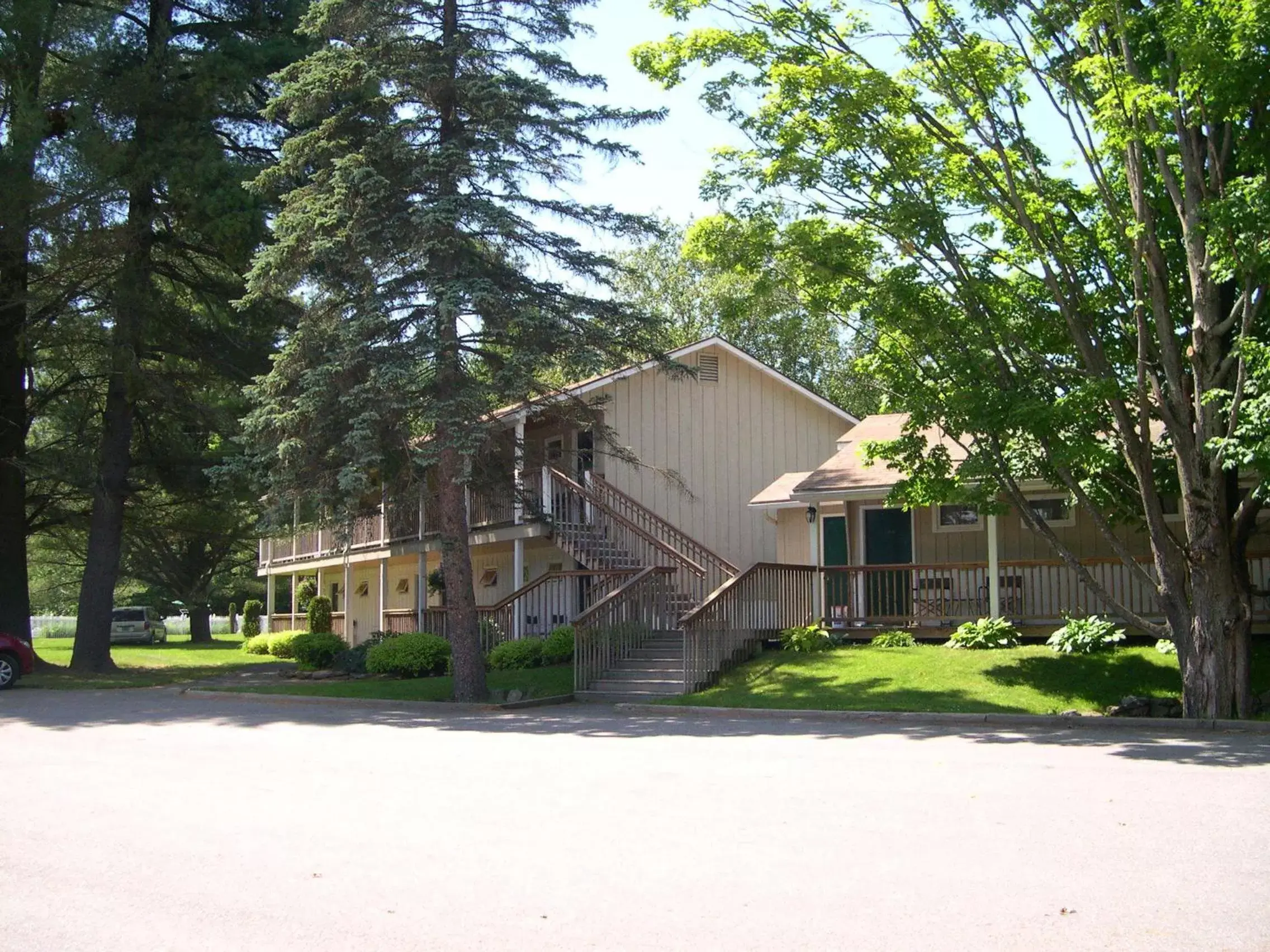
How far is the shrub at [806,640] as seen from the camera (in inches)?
845

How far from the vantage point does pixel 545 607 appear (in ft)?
84.5

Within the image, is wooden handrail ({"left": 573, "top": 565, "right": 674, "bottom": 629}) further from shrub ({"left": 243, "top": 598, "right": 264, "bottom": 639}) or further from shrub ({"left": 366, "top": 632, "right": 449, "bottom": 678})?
shrub ({"left": 243, "top": 598, "right": 264, "bottom": 639})

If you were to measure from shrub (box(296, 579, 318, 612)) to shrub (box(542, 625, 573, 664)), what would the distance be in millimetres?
22056

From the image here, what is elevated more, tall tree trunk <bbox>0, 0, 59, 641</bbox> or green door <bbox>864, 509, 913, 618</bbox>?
tall tree trunk <bbox>0, 0, 59, 641</bbox>

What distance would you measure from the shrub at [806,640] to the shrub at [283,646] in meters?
21.0

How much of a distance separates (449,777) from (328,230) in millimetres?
Answer: 11368

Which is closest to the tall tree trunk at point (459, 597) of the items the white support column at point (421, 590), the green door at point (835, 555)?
the green door at point (835, 555)

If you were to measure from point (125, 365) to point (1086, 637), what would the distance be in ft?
62.0

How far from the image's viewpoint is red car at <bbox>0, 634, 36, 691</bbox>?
23125 millimetres

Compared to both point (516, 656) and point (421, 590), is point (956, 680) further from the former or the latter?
point (421, 590)

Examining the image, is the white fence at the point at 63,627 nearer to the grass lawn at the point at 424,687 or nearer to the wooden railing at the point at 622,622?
the grass lawn at the point at 424,687

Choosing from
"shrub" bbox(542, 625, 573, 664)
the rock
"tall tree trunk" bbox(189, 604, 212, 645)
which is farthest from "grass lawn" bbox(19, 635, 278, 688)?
the rock

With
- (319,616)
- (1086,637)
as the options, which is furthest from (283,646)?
(1086,637)

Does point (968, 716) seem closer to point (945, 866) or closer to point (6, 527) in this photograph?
point (945, 866)
